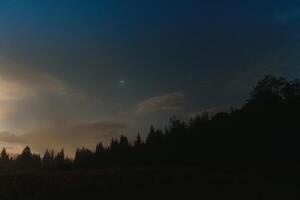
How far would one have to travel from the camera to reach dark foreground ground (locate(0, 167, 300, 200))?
4430 cm

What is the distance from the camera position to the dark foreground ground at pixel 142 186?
44297 mm

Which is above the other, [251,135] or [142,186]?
[251,135]

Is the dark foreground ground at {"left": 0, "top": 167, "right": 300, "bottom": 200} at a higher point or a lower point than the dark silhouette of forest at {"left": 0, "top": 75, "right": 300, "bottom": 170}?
lower

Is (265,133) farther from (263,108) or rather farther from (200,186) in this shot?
(200,186)

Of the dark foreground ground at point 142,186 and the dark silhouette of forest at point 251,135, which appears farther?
the dark silhouette of forest at point 251,135

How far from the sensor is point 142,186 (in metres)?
48.9

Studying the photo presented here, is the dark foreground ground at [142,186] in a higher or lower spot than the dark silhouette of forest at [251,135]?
lower

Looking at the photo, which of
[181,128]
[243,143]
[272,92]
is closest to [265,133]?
[243,143]

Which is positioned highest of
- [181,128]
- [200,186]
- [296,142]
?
[181,128]

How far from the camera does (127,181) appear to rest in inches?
2010

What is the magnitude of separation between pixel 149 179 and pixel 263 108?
31032 millimetres

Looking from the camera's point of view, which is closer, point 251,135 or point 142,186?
point 142,186

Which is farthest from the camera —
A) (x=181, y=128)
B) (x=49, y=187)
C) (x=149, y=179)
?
(x=181, y=128)

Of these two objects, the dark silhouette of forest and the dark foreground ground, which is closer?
the dark foreground ground
